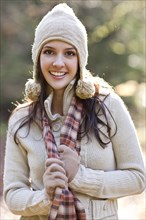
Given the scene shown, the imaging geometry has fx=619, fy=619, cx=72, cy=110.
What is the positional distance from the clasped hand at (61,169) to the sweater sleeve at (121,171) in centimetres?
7

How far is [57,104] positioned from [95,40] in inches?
302

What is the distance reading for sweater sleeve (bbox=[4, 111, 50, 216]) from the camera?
3020 millimetres

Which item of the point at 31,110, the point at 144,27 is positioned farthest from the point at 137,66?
the point at 31,110

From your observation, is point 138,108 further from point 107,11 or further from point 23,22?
point 23,22

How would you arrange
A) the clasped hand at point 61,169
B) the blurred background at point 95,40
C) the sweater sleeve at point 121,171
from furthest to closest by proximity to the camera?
1. the blurred background at point 95,40
2. the sweater sleeve at point 121,171
3. the clasped hand at point 61,169

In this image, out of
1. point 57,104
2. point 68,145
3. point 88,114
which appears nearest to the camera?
point 68,145

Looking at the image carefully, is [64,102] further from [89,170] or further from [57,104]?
[89,170]

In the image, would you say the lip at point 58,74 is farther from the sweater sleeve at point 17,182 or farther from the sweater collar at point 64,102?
the sweater sleeve at point 17,182

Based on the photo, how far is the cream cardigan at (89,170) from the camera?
2961 millimetres

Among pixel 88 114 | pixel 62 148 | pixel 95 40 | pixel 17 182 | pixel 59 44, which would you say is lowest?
pixel 17 182

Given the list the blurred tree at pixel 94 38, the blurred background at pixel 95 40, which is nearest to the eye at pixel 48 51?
the blurred background at pixel 95 40

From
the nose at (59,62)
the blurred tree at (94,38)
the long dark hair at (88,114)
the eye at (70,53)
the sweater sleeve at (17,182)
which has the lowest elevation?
the sweater sleeve at (17,182)

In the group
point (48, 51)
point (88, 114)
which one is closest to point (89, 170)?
point (88, 114)

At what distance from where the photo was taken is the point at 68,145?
2.94 m
